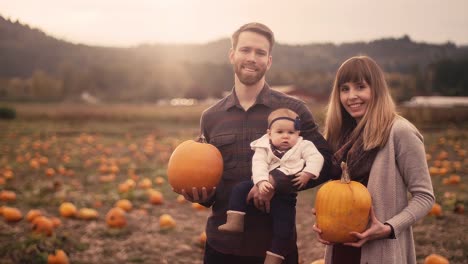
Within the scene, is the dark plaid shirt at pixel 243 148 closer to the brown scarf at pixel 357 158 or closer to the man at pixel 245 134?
the man at pixel 245 134

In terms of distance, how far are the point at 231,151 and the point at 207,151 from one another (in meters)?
0.19

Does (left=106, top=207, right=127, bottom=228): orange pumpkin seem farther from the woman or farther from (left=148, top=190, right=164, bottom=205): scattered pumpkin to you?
the woman

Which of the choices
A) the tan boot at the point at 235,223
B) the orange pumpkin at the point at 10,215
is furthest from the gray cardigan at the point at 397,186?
the orange pumpkin at the point at 10,215

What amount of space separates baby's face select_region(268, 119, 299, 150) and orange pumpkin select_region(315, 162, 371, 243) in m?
0.38

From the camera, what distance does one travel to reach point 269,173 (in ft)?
9.38

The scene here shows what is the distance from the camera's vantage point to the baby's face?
9.33 ft

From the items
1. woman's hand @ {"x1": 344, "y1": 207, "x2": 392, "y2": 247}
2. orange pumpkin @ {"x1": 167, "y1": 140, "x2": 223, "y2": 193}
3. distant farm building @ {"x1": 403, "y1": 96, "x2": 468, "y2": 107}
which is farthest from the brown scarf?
distant farm building @ {"x1": 403, "y1": 96, "x2": 468, "y2": 107}

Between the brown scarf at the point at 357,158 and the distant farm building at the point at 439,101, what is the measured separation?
1227 inches

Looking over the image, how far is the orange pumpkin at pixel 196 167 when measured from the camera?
3215mm

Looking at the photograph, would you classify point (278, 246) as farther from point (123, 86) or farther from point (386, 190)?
point (123, 86)

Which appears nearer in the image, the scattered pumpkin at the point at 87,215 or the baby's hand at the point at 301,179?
the baby's hand at the point at 301,179

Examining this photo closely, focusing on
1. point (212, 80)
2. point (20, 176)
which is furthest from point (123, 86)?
point (20, 176)

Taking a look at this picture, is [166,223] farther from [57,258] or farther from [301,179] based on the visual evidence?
[301,179]

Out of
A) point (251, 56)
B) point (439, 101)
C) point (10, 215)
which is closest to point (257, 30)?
point (251, 56)
